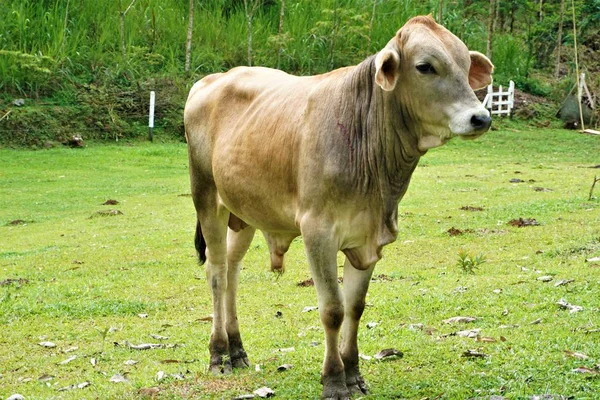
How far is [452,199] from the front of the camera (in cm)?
1508

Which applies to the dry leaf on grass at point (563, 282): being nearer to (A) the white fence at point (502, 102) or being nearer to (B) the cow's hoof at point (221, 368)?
(B) the cow's hoof at point (221, 368)

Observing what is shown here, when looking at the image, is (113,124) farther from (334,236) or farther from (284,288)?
(334,236)

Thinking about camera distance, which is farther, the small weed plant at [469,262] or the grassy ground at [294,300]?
the small weed plant at [469,262]

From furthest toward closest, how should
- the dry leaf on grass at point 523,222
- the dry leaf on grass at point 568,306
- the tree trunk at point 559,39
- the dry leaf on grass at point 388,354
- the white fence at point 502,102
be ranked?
the tree trunk at point 559,39
the white fence at point 502,102
the dry leaf on grass at point 523,222
the dry leaf on grass at point 568,306
the dry leaf on grass at point 388,354

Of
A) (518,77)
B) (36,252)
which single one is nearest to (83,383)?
(36,252)

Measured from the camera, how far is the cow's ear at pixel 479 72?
17.9ft

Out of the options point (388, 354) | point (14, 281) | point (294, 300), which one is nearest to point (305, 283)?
point (294, 300)

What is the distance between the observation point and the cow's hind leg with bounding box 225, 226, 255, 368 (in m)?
6.36

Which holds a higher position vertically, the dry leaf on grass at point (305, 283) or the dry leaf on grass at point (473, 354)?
the dry leaf on grass at point (473, 354)

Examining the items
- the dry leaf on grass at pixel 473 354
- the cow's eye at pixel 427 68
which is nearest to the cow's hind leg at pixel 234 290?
the dry leaf on grass at pixel 473 354

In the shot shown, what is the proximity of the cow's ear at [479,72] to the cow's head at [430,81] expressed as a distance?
0.37 metres

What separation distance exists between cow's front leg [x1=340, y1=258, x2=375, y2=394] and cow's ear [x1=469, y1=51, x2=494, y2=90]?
135cm

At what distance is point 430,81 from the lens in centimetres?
492

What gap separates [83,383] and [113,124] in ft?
59.9
